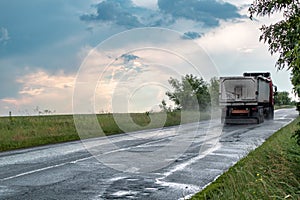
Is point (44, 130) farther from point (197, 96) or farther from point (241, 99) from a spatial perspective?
point (197, 96)

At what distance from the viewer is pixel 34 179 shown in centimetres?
1001

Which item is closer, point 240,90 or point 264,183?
point 264,183

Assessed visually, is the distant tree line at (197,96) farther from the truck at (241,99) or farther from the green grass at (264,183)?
the green grass at (264,183)

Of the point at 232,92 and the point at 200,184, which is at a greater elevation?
the point at 232,92

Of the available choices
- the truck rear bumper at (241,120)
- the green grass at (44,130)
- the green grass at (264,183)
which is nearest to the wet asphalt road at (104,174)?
the green grass at (264,183)

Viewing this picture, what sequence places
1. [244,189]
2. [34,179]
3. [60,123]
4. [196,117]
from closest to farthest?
[244,189]
[34,179]
[60,123]
[196,117]

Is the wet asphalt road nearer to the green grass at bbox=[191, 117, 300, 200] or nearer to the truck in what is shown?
the green grass at bbox=[191, 117, 300, 200]

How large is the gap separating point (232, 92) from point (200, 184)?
80.6 ft

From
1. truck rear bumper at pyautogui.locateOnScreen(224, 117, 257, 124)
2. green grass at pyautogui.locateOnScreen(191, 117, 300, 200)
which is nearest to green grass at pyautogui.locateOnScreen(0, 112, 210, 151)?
truck rear bumper at pyautogui.locateOnScreen(224, 117, 257, 124)

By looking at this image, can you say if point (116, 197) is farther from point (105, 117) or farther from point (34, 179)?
point (105, 117)

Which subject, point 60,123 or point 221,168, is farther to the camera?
point 60,123

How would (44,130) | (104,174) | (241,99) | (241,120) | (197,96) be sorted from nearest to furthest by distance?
1. (104,174)
2. (44,130)
3. (241,99)
4. (241,120)
5. (197,96)

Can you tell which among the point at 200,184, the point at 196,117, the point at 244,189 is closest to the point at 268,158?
the point at 200,184

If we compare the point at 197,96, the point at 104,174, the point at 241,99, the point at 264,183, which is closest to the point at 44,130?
the point at 104,174
